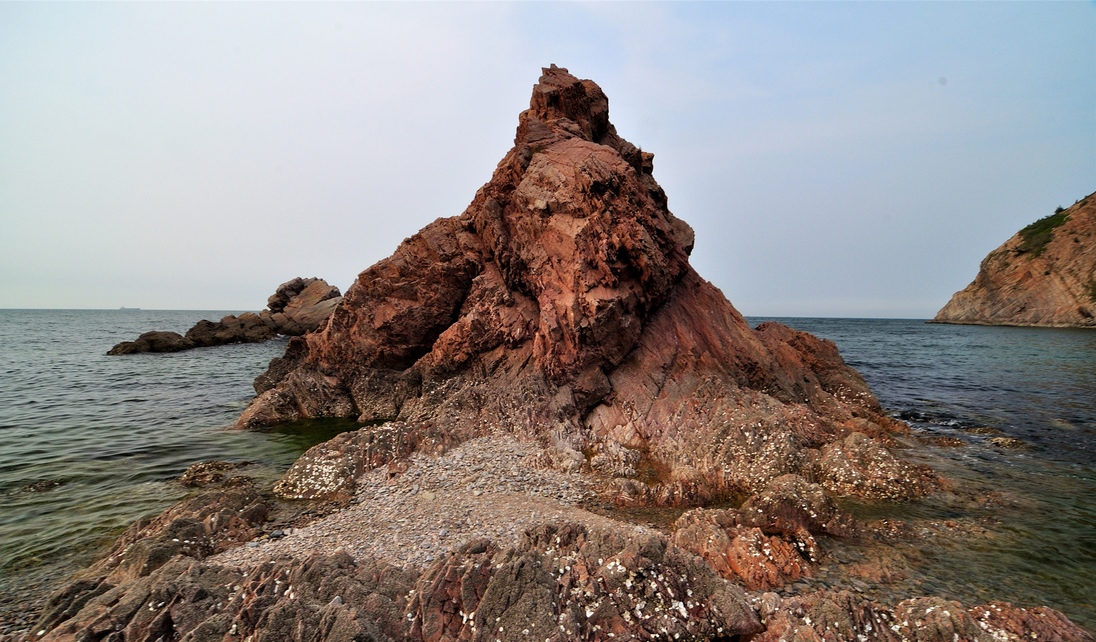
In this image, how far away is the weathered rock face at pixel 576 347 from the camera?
593 inches

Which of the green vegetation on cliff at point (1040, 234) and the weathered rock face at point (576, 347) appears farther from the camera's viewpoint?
the green vegetation on cliff at point (1040, 234)

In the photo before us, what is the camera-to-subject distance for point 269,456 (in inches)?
682

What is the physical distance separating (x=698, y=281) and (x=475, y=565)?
16598mm

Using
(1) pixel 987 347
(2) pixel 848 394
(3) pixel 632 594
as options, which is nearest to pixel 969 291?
(1) pixel 987 347

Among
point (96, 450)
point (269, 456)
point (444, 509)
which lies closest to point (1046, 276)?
point (444, 509)

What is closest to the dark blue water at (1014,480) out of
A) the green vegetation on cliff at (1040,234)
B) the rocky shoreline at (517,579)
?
the rocky shoreline at (517,579)

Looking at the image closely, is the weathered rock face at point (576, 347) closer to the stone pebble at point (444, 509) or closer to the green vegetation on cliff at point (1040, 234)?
the stone pebble at point (444, 509)

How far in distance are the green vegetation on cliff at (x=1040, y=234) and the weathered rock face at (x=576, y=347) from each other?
97226 millimetres

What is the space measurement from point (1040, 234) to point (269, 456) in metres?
126

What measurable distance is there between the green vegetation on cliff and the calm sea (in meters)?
65.2

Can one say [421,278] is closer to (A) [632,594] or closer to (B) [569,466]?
(B) [569,466]

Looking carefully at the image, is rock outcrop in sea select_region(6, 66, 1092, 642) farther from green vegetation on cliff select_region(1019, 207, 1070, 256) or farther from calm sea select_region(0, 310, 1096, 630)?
green vegetation on cliff select_region(1019, 207, 1070, 256)

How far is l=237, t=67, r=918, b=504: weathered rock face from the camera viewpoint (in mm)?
15055

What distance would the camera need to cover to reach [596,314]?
16.2 metres
